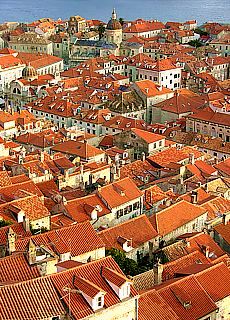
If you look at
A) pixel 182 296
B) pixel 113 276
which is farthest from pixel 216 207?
pixel 113 276

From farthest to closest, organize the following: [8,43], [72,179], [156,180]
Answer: [8,43] → [156,180] → [72,179]

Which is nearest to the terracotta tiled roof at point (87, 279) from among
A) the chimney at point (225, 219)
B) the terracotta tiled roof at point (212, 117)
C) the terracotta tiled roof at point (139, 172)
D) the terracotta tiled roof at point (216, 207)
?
the chimney at point (225, 219)

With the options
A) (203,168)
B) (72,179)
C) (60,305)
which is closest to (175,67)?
(203,168)

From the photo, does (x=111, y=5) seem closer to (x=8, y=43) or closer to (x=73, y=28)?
(x=73, y=28)

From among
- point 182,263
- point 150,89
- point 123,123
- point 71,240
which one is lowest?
point 123,123

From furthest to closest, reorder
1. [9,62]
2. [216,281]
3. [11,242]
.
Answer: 1. [9,62]
2. [216,281]
3. [11,242]

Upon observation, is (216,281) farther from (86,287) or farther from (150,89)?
(150,89)
